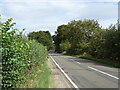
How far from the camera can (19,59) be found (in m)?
6.66

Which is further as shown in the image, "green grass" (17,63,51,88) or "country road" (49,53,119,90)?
"country road" (49,53,119,90)

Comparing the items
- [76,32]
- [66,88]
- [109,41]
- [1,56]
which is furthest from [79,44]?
[1,56]

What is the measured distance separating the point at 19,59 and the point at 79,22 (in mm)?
52588

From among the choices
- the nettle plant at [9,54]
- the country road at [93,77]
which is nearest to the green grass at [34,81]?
the nettle plant at [9,54]

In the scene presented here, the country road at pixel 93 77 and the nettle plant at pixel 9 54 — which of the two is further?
the country road at pixel 93 77

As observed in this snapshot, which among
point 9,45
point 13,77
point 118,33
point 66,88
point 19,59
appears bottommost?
point 66,88

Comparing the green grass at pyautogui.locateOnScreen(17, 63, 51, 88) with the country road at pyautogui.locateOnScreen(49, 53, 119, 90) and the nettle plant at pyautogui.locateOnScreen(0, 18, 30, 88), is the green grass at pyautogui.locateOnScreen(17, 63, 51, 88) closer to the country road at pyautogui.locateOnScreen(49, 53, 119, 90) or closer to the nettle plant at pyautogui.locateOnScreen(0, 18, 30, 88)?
the nettle plant at pyautogui.locateOnScreen(0, 18, 30, 88)

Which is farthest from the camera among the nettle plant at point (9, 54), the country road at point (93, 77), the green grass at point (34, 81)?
the country road at point (93, 77)

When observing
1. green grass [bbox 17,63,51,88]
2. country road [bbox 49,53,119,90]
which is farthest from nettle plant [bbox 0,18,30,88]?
country road [bbox 49,53,119,90]

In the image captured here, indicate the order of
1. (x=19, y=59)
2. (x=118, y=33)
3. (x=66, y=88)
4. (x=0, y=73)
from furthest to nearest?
1. (x=118, y=33)
2. (x=66, y=88)
3. (x=19, y=59)
4. (x=0, y=73)

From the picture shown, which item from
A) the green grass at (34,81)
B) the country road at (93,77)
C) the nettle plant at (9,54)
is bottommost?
the country road at (93,77)

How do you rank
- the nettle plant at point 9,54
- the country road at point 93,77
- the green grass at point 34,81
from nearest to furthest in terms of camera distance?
the nettle plant at point 9,54, the green grass at point 34,81, the country road at point 93,77

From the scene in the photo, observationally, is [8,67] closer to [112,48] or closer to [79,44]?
[112,48]

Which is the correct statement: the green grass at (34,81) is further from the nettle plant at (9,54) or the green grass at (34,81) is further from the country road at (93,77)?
the country road at (93,77)
